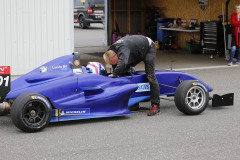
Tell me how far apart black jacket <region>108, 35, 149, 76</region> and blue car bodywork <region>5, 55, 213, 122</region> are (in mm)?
207

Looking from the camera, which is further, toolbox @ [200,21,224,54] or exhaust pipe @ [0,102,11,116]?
toolbox @ [200,21,224,54]

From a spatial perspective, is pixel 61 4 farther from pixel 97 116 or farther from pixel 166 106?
pixel 97 116

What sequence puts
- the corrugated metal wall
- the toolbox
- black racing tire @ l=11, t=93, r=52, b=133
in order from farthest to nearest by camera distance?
the toolbox < the corrugated metal wall < black racing tire @ l=11, t=93, r=52, b=133

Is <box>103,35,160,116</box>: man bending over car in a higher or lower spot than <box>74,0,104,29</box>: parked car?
lower

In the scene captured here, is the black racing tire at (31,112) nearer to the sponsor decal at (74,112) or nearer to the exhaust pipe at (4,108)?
the sponsor decal at (74,112)

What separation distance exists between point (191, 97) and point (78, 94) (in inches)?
72.2

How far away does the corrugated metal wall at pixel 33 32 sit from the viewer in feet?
39.1

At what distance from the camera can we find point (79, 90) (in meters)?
7.07

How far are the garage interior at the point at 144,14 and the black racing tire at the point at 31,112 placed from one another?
42.9 feet

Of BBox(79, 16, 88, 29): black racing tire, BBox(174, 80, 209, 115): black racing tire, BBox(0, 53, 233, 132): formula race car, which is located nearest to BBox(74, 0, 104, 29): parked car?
BBox(79, 16, 88, 29): black racing tire

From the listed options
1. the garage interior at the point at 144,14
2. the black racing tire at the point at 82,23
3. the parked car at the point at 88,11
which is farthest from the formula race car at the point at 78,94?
the black racing tire at the point at 82,23

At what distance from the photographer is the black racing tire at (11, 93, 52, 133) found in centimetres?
642

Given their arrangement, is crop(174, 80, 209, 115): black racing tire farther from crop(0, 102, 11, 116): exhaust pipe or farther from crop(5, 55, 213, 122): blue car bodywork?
crop(0, 102, 11, 116): exhaust pipe

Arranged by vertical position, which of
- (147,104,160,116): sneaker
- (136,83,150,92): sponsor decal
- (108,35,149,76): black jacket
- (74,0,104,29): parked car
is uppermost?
(74,0,104,29): parked car
